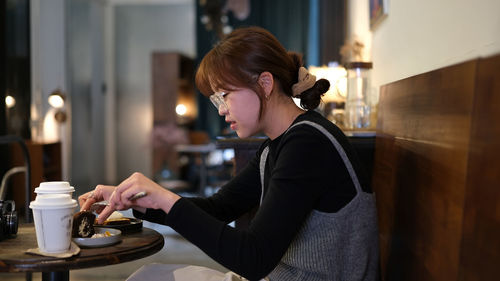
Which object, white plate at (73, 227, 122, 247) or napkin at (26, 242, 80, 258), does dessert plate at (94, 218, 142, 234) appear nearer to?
white plate at (73, 227, 122, 247)

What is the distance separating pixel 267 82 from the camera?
138cm

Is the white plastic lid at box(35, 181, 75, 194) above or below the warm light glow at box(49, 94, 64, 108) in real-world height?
below

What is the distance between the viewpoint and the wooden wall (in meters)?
0.86

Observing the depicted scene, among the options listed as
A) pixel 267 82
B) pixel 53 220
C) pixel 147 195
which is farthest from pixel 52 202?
pixel 267 82

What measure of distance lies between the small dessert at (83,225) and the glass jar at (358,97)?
5.82 feet

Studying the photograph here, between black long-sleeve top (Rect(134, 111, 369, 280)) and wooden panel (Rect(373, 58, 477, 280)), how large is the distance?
164 millimetres

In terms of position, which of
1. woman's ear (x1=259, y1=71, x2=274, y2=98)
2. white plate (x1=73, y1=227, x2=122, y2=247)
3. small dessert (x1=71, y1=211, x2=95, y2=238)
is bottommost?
white plate (x1=73, y1=227, x2=122, y2=247)

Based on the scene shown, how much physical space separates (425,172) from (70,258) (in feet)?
2.72

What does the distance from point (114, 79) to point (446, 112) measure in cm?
1040

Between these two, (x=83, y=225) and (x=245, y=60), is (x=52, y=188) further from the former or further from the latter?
(x=245, y=60)

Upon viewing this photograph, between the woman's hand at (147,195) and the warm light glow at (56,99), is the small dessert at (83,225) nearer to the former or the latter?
the woman's hand at (147,195)

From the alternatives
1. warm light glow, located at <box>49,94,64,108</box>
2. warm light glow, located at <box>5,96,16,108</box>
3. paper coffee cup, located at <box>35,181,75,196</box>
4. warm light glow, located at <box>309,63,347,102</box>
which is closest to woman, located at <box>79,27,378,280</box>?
paper coffee cup, located at <box>35,181,75,196</box>

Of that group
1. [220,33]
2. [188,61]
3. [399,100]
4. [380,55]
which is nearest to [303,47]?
[220,33]

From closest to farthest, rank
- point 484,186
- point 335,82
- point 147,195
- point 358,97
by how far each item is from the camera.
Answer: point 484,186, point 147,195, point 358,97, point 335,82
